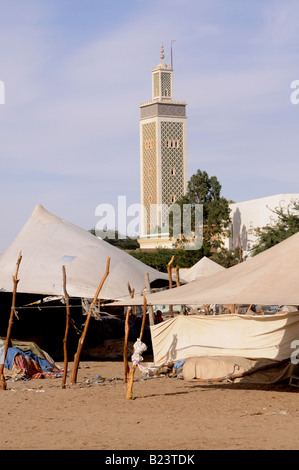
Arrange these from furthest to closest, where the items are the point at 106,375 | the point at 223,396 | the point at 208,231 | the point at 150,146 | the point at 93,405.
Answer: the point at 150,146 < the point at 208,231 < the point at 106,375 < the point at 223,396 < the point at 93,405

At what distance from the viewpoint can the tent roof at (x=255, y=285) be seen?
10875mm

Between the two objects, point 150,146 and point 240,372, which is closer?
point 240,372

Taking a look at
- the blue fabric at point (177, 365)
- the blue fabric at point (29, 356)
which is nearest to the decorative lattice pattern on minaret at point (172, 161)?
the blue fabric at point (29, 356)

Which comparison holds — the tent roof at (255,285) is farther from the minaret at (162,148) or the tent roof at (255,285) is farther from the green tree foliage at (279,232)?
the minaret at (162,148)

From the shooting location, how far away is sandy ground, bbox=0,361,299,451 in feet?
26.7

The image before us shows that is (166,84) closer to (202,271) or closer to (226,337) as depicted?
(202,271)

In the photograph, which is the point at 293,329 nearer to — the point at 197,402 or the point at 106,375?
the point at 197,402

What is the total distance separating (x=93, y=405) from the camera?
11289 millimetres

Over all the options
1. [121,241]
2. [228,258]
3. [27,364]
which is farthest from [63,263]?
[121,241]

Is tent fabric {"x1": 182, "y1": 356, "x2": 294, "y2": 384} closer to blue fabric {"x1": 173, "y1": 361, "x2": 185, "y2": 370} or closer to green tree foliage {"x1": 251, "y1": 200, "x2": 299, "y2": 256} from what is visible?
blue fabric {"x1": 173, "y1": 361, "x2": 185, "y2": 370}

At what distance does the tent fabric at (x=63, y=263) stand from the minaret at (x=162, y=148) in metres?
44.2

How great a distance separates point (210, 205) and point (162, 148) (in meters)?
20.3

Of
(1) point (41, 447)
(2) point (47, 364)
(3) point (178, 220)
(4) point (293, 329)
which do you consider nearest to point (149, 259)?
(3) point (178, 220)

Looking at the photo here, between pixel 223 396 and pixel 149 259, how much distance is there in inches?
1466
